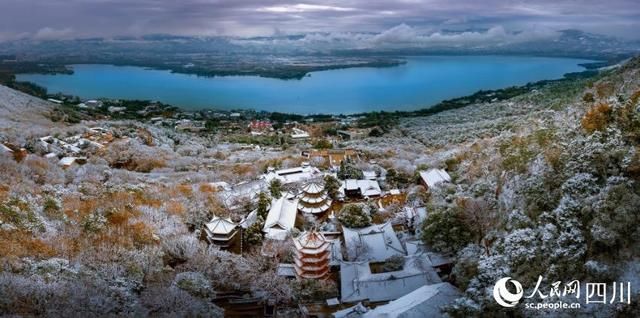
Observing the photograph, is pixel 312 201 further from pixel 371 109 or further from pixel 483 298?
pixel 371 109

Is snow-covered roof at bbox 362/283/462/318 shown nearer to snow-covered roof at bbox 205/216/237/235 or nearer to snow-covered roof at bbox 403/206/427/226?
snow-covered roof at bbox 403/206/427/226

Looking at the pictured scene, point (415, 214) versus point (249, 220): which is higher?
point (415, 214)

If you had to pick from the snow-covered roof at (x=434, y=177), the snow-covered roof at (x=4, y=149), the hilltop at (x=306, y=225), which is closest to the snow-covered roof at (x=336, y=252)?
the hilltop at (x=306, y=225)

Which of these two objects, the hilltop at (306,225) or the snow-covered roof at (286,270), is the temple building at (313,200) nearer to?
the hilltop at (306,225)

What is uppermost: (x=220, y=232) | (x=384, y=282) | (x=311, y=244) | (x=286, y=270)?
(x=311, y=244)

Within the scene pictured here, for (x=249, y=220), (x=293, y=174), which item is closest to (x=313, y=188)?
(x=249, y=220)

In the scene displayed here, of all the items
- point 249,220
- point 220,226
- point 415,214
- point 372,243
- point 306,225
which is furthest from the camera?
point 306,225

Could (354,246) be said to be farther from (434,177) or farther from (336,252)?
(434,177)
